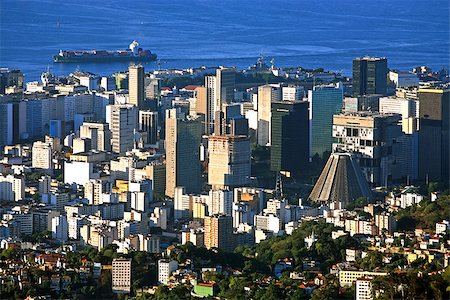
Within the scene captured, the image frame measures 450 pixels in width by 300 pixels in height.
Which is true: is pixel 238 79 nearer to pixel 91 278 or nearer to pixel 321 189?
pixel 321 189

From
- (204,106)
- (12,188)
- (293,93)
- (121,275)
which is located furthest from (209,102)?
(121,275)

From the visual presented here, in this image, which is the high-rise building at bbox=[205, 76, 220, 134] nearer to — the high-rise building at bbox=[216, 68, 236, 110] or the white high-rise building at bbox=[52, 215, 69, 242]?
the high-rise building at bbox=[216, 68, 236, 110]

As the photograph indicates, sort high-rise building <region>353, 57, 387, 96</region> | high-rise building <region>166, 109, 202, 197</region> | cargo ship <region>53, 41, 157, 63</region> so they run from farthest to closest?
cargo ship <region>53, 41, 157, 63</region>
high-rise building <region>353, 57, 387, 96</region>
high-rise building <region>166, 109, 202, 197</region>

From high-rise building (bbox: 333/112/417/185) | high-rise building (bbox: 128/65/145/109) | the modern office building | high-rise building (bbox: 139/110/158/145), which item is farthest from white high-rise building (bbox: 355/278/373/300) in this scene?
high-rise building (bbox: 128/65/145/109)

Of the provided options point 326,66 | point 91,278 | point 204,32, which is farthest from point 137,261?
point 204,32

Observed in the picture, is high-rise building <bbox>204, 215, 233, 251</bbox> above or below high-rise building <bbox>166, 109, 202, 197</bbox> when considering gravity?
below
